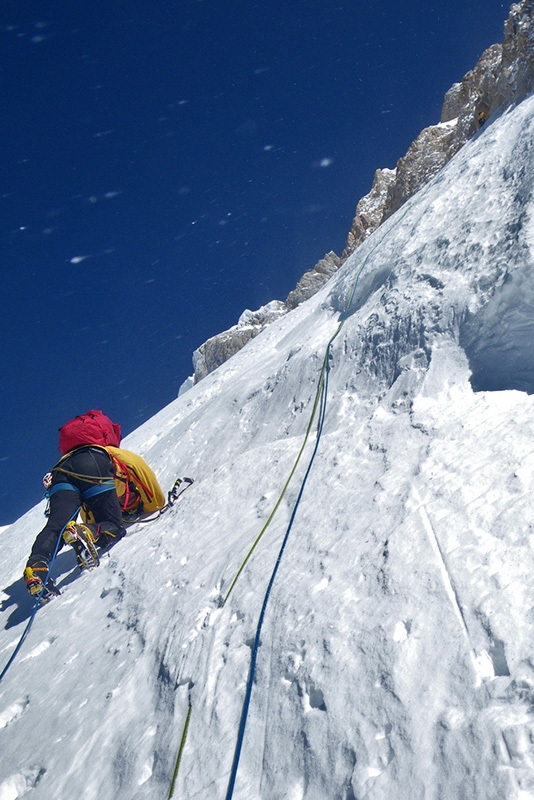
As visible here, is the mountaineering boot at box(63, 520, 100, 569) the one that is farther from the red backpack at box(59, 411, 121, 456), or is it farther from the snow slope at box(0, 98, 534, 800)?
the red backpack at box(59, 411, 121, 456)

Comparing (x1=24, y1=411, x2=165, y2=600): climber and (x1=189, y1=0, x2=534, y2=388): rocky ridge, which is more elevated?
(x1=189, y1=0, x2=534, y2=388): rocky ridge

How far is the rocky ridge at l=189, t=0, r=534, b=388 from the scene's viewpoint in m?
9.31

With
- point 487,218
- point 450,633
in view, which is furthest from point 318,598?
point 487,218

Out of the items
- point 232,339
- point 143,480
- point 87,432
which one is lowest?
point 143,480

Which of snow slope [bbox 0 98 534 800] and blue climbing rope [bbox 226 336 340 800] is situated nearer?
snow slope [bbox 0 98 534 800]

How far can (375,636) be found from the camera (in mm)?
2072

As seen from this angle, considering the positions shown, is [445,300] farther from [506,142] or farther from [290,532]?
[506,142]

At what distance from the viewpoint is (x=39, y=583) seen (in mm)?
4352

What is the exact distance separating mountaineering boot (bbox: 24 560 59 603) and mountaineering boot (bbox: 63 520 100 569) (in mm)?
275

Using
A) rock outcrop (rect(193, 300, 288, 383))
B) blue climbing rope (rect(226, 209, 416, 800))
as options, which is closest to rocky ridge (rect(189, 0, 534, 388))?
rock outcrop (rect(193, 300, 288, 383))

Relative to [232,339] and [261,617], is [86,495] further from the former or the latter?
[232,339]

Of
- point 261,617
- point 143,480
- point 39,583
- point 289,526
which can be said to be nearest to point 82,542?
point 39,583

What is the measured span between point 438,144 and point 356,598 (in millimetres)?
28381

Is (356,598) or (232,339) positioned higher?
(232,339)
